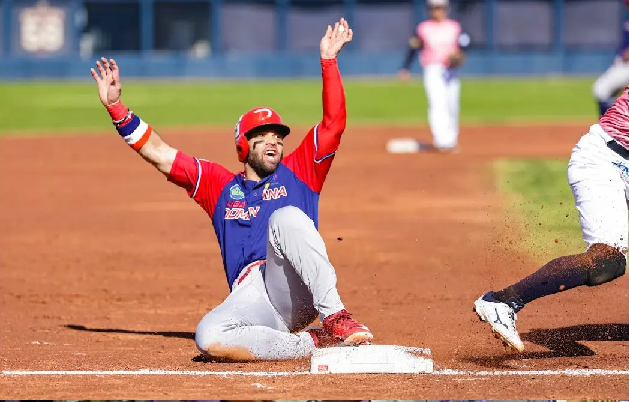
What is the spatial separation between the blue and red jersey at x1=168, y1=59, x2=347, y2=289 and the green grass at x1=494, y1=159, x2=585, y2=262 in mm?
2471

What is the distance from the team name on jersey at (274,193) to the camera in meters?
6.63

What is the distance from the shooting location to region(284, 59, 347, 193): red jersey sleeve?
6617 mm

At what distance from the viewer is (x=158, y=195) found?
49.1ft

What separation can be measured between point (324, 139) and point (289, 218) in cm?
65

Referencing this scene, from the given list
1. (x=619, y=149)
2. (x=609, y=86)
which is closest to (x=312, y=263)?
(x=619, y=149)

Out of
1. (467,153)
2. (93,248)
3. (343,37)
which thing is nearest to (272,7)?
(467,153)

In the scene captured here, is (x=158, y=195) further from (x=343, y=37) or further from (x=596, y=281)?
(x=596, y=281)

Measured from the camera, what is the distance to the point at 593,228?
6.20m

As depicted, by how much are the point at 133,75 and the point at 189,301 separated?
35910 mm

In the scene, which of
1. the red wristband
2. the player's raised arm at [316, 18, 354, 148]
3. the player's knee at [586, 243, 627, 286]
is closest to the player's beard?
the player's raised arm at [316, 18, 354, 148]

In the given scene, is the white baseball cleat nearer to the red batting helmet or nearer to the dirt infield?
the dirt infield

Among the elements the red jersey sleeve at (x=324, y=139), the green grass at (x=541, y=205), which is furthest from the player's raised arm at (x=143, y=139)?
the green grass at (x=541, y=205)

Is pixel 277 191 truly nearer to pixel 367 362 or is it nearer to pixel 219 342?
pixel 219 342

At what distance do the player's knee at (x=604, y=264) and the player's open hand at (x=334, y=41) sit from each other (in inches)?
71.1
